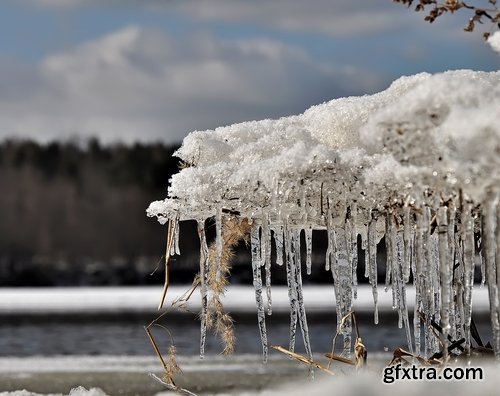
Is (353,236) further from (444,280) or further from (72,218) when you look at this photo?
(72,218)

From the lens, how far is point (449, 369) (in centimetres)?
668

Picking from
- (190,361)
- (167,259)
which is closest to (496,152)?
(167,259)

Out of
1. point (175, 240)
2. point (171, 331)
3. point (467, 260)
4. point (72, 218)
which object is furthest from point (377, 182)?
point (72, 218)

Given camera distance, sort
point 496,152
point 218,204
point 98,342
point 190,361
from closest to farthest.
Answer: point 496,152 < point 218,204 < point 190,361 < point 98,342

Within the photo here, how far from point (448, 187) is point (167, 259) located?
2881mm

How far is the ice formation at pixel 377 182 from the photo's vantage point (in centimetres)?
579

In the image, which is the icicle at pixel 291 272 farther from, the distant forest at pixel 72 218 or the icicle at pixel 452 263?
the distant forest at pixel 72 218

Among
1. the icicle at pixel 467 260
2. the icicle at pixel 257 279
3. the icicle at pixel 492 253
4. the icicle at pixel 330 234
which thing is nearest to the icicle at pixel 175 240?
the icicle at pixel 257 279

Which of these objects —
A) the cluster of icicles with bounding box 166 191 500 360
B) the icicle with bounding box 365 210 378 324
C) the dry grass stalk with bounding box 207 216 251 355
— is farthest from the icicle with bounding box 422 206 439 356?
the dry grass stalk with bounding box 207 216 251 355

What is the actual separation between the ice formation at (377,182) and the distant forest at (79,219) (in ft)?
248

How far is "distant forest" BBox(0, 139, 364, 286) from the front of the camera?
279 feet

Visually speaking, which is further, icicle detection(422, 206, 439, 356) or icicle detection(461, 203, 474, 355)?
icicle detection(422, 206, 439, 356)

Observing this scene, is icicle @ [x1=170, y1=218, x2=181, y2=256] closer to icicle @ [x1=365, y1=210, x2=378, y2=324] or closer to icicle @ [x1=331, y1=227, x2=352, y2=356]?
icicle @ [x1=331, y1=227, x2=352, y2=356]

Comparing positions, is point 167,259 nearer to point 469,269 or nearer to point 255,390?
point 469,269
